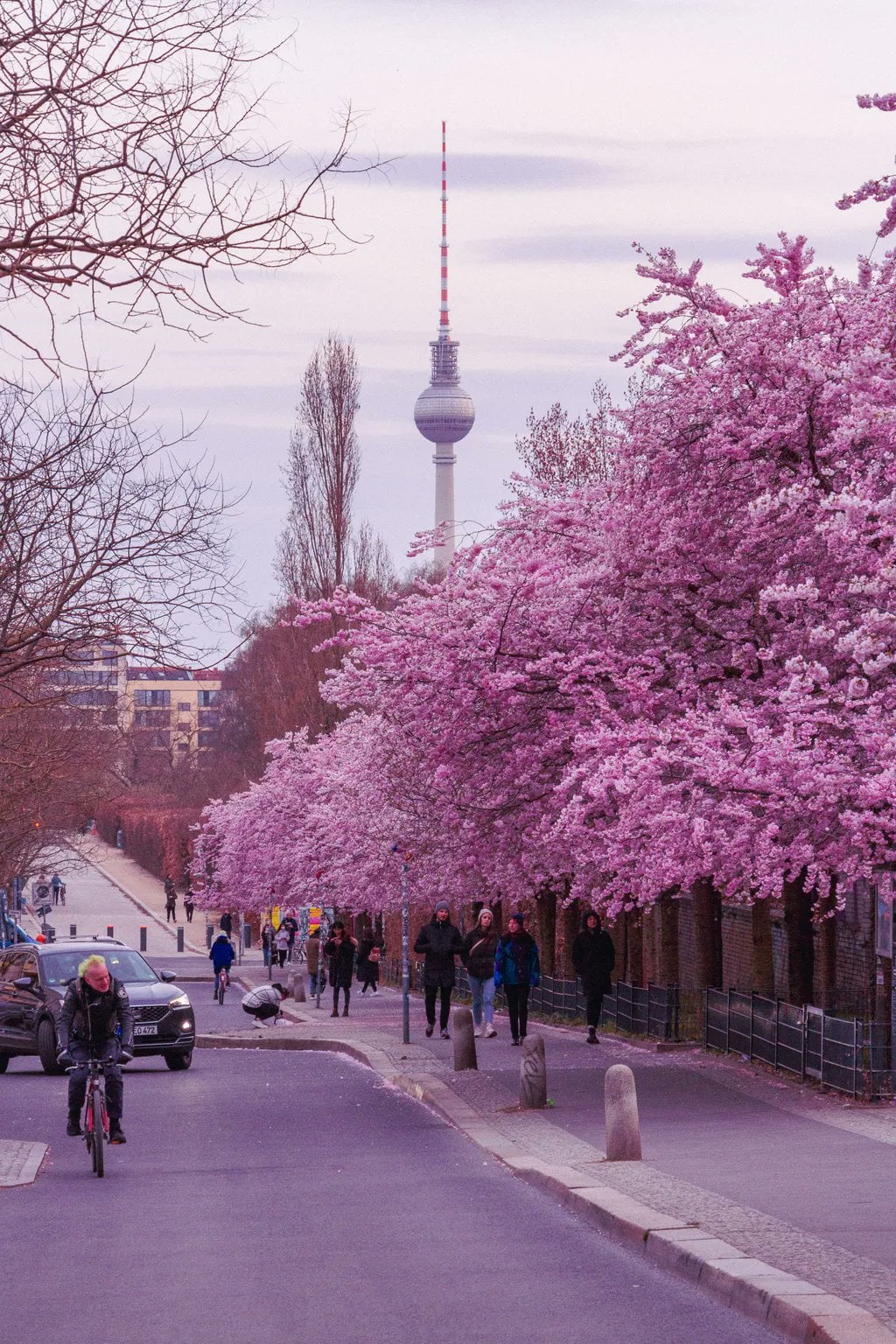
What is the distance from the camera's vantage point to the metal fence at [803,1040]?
18266 millimetres

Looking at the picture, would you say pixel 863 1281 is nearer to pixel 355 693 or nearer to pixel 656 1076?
pixel 656 1076

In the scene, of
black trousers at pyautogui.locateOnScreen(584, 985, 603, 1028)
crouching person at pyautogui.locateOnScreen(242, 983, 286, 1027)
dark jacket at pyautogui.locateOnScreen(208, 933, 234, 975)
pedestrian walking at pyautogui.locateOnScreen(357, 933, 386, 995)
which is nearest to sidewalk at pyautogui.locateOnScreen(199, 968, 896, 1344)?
black trousers at pyautogui.locateOnScreen(584, 985, 603, 1028)

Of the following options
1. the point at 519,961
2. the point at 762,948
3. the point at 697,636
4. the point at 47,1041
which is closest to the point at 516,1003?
the point at 519,961

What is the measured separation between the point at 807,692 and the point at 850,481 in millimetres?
2434

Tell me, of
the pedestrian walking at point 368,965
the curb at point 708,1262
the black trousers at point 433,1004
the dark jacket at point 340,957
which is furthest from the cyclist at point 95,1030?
the pedestrian walking at point 368,965

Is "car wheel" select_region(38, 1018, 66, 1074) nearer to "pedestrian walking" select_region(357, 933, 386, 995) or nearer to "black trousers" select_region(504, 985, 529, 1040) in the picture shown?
"black trousers" select_region(504, 985, 529, 1040)

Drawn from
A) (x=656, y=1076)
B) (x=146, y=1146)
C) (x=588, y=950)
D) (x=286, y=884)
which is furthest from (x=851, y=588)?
(x=286, y=884)

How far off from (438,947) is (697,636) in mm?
8226

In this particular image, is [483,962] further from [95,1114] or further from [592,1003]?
[95,1114]

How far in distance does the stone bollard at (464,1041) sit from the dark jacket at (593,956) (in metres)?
3.39

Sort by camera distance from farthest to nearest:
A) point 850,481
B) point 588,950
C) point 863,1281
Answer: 1. point 588,950
2. point 850,481
3. point 863,1281

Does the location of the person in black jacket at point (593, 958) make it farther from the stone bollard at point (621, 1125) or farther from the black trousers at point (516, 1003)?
the stone bollard at point (621, 1125)

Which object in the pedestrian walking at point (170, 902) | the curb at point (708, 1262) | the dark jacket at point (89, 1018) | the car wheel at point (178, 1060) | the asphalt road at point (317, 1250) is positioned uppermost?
the pedestrian walking at point (170, 902)

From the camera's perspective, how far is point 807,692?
18859 millimetres
